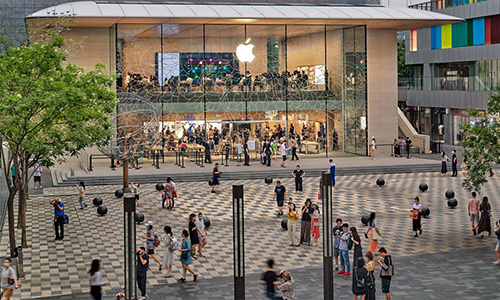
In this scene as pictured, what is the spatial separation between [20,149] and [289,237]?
8.28 m

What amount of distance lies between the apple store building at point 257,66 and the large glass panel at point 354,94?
0.06 metres

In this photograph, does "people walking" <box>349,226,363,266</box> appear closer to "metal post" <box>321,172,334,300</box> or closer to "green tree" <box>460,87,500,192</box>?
"metal post" <box>321,172,334,300</box>

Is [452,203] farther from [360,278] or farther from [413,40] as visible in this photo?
[413,40]

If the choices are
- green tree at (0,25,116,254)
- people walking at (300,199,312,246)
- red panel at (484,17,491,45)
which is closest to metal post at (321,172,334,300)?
people walking at (300,199,312,246)

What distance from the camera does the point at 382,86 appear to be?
155 ft

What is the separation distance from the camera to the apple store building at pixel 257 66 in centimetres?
4219

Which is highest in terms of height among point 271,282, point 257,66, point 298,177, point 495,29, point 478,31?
point 478,31

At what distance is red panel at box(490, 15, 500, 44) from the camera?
48.9m

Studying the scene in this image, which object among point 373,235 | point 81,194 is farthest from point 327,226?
point 81,194

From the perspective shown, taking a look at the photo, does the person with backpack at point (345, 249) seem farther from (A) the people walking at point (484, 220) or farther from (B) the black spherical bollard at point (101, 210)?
(B) the black spherical bollard at point (101, 210)

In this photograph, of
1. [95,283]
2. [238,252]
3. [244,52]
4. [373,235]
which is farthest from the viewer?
[244,52]

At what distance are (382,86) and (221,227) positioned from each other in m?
25.4

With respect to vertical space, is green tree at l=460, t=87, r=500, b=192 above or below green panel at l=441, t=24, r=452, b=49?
below

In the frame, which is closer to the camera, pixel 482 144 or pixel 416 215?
pixel 482 144
